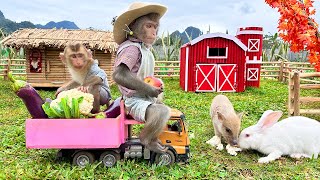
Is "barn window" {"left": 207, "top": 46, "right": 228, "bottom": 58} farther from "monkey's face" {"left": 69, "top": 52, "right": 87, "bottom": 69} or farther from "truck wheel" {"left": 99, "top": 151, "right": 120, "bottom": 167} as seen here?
"truck wheel" {"left": 99, "top": 151, "right": 120, "bottom": 167}

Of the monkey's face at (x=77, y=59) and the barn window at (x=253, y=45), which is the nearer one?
the monkey's face at (x=77, y=59)

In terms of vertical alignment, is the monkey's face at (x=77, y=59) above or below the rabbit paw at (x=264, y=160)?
above

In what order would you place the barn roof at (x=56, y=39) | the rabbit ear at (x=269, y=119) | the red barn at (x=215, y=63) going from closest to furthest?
the rabbit ear at (x=269, y=119), the barn roof at (x=56, y=39), the red barn at (x=215, y=63)

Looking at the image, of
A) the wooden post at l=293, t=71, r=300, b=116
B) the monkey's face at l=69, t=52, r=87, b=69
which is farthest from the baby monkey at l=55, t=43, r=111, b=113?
the wooden post at l=293, t=71, r=300, b=116

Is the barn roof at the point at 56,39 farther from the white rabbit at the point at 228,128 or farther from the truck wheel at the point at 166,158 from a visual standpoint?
the truck wheel at the point at 166,158

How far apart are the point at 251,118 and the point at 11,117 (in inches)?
198

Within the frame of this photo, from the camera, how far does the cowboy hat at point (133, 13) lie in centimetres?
371

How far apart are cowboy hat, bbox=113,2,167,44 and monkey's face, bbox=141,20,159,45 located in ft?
0.41

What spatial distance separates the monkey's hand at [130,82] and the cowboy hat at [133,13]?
44cm

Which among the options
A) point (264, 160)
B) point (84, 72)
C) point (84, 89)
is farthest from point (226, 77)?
point (84, 89)

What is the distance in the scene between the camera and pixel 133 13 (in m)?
3.73

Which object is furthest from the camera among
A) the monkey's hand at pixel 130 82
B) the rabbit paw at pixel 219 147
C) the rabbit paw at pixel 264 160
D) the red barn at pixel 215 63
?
the red barn at pixel 215 63

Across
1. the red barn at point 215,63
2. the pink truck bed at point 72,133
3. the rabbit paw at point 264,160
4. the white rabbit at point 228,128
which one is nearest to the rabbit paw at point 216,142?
the white rabbit at point 228,128

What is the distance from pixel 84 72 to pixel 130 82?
49.4 inches
